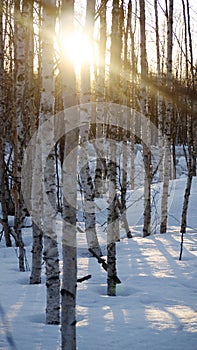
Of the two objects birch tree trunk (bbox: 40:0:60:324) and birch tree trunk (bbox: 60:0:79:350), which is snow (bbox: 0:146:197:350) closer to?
birch tree trunk (bbox: 40:0:60:324)

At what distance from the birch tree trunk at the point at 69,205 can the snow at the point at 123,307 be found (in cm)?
43

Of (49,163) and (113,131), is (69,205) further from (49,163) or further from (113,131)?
(113,131)

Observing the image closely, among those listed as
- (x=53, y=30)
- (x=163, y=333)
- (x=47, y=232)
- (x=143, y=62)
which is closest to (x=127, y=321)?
(x=163, y=333)

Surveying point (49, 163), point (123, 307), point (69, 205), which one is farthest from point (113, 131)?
point (69, 205)

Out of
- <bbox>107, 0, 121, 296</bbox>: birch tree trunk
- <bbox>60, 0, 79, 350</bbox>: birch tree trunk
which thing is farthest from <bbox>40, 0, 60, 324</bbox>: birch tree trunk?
<bbox>107, 0, 121, 296</bbox>: birch tree trunk

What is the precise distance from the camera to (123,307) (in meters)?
4.02

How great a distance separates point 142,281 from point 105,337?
177cm

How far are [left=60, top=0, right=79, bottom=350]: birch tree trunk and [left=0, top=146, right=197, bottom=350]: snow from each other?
429 millimetres

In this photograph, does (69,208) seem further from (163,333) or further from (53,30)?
(53,30)

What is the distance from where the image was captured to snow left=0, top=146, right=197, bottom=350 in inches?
126

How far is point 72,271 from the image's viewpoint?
2.76m

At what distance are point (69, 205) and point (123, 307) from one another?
5.41ft

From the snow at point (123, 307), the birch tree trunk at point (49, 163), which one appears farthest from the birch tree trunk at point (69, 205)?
the birch tree trunk at point (49, 163)

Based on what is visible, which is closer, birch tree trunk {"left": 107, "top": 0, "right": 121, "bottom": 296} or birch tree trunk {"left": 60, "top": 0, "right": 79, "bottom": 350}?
birch tree trunk {"left": 60, "top": 0, "right": 79, "bottom": 350}
